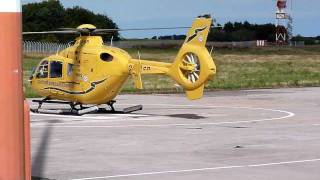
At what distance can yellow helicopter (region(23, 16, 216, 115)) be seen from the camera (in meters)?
18.6

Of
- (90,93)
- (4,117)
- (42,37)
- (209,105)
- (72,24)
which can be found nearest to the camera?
(4,117)

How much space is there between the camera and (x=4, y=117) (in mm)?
3111

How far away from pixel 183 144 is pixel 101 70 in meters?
7.30

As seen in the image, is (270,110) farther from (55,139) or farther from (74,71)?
(55,139)

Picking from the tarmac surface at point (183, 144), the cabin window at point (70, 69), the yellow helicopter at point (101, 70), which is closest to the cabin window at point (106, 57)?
the yellow helicopter at point (101, 70)

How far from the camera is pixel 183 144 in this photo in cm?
1378

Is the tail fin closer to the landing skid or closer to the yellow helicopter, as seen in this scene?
the yellow helicopter

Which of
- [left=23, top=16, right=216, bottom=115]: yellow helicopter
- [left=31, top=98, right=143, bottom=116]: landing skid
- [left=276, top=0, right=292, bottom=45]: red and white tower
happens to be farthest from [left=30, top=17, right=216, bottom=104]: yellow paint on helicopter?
[left=276, top=0, right=292, bottom=45]: red and white tower

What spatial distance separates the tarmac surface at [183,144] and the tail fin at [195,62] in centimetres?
111

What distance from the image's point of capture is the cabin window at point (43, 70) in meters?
22.1

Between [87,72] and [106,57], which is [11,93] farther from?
[87,72]

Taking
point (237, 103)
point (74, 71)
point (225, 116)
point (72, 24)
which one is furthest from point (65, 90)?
point (72, 24)

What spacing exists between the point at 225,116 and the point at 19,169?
1822 cm

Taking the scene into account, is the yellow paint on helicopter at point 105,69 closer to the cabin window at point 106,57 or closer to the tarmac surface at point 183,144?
the cabin window at point 106,57
